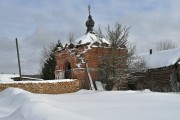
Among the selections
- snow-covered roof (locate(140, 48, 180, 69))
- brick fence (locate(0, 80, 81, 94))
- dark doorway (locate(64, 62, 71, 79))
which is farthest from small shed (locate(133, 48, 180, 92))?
dark doorway (locate(64, 62, 71, 79))

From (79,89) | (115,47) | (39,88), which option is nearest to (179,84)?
(115,47)

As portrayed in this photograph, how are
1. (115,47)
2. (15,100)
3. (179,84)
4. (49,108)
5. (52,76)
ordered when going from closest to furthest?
(49,108) → (15,100) → (179,84) → (115,47) → (52,76)

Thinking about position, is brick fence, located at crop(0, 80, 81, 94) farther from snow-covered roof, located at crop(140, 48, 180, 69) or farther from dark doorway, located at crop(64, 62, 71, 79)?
snow-covered roof, located at crop(140, 48, 180, 69)

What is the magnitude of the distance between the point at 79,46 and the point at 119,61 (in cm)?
609

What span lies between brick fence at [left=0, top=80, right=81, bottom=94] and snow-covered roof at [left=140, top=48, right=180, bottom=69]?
27.6ft

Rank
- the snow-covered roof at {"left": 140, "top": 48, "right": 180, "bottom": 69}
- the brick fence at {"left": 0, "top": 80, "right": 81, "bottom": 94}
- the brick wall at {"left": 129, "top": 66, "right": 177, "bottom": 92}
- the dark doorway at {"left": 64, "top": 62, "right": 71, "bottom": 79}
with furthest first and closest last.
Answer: the dark doorway at {"left": 64, "top": 62, "right": 71, "bottom": 79}, the brick wall at {"left": 129, "top": 66, "right": 177, "bottom": 92}, the snow-covered roof at {"left": 140, "top": 48, "right": 180, "bottom": 69}, the brick fence at {"left": 0, "top": 80, "right": 81, "bottom": 94}

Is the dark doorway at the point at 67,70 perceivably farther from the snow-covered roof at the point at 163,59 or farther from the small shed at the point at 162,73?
the snow-covered roof at the point at 163,59

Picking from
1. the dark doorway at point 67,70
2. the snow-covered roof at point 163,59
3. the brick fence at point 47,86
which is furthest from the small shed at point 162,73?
the dark doorway at point 67,70

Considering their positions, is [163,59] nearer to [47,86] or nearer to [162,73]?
[162,73]

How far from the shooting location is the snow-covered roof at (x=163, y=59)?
112 ft

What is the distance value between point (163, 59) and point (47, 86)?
12269 mm

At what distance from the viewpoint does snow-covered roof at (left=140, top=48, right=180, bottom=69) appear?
34.1 meters

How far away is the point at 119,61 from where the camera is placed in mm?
34906

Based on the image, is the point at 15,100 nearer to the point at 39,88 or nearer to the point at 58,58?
the point at 39,88
